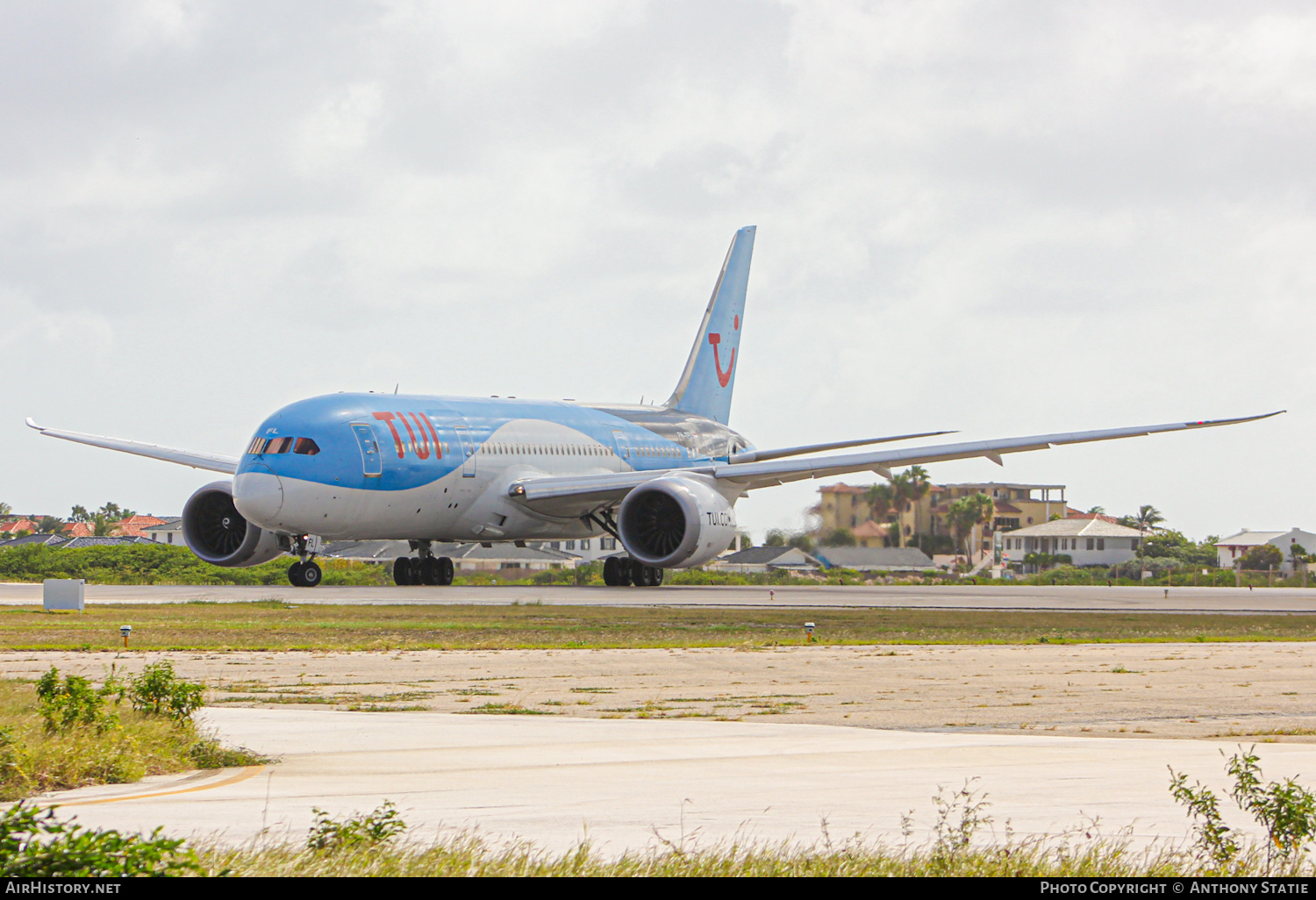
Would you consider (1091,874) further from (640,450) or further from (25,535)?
(25,535)

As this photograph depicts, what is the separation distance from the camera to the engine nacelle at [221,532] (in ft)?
136

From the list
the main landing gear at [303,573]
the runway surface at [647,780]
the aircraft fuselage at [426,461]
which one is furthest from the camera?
the main landing gear at [303,573]

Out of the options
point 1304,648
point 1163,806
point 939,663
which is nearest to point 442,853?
point 1163,806

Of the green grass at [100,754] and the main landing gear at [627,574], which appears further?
the main landing gear at [627,574]

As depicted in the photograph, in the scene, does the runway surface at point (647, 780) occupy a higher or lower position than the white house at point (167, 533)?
lower

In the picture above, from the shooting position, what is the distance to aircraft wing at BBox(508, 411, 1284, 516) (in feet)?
135

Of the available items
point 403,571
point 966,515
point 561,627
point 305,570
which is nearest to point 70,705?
point 561,627

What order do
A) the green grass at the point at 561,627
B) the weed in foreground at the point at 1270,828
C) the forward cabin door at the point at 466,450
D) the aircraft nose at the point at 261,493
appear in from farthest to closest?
the forward cabin door at the point at 466,450 < the aircraft nose at the point at 261,493 < the green grass at the point at 561,627 < the weed in foreground at the point at 1270,828

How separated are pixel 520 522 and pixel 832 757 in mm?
31962

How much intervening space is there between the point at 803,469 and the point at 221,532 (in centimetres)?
1610

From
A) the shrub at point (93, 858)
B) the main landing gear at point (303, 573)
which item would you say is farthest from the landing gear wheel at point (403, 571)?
the shrub at point (93, 858)

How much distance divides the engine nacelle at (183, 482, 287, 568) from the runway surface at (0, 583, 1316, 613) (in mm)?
1451

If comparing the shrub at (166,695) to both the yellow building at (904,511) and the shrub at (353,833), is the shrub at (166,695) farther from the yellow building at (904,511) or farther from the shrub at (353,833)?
the yellow building at (904,511)

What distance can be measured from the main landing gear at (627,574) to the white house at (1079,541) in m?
31.0
